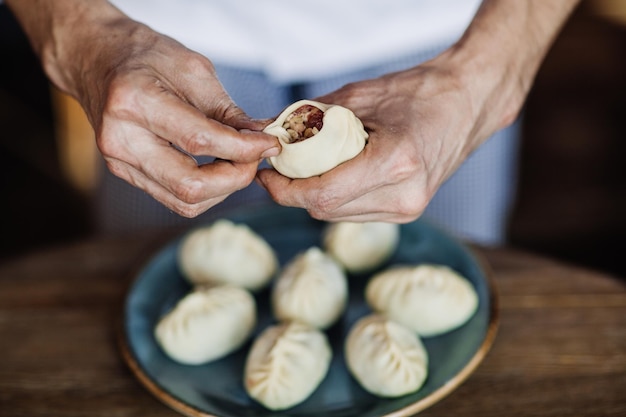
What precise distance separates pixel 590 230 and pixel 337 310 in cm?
142

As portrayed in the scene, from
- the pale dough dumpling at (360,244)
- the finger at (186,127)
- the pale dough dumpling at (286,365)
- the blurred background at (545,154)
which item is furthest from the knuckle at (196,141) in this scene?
the blurred background at (545,154)

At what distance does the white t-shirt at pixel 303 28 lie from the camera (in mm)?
1132

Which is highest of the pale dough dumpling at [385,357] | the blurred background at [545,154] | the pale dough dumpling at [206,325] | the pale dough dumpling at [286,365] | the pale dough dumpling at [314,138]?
the pale dough dumpling at [314,138]

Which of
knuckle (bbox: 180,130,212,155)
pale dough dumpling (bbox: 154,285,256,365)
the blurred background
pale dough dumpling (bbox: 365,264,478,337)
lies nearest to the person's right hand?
knuckle (bbox: 180,130,212,155)

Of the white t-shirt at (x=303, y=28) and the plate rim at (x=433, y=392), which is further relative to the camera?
the white t-shirt at (x=303, y=28)

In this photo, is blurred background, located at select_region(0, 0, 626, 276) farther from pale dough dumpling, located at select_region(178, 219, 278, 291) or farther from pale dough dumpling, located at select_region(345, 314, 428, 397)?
pale dough dumpling, located at select_region(345, 314, 428, 397)

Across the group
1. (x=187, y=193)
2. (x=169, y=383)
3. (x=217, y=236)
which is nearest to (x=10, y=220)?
(x=217, y=236)

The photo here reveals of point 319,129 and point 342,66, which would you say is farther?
point 342,66

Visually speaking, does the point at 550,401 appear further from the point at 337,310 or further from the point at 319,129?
the point at 319,129

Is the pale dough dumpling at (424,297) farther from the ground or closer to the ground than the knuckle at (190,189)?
closer to the ground

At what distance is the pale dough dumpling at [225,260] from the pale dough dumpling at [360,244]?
10 centimetres

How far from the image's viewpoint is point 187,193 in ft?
2.21

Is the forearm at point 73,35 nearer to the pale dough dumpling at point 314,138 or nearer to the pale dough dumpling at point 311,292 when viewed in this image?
the pale dough dumpling at point 314,138

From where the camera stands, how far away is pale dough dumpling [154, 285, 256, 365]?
2.83 feet
